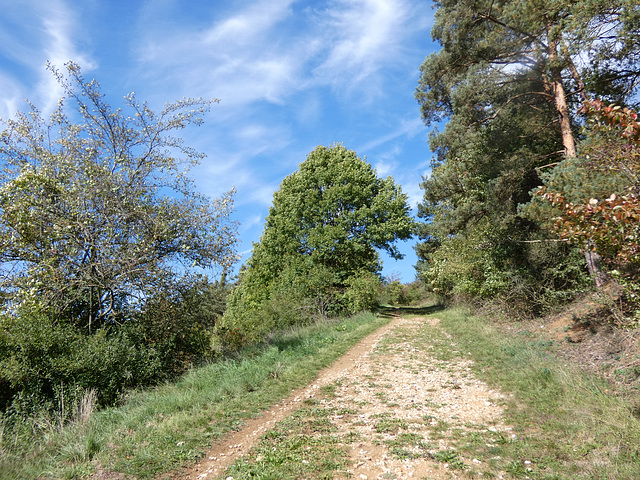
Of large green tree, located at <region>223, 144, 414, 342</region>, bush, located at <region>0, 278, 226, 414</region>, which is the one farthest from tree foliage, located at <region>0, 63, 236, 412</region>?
large green tree, located at <region>223, 144, 414, 342</region>

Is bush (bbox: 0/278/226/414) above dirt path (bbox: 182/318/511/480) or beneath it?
above

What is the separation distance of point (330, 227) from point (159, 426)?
1603 centimetres

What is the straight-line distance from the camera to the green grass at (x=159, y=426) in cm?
504

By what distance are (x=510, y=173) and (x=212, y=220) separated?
1107 centimetres

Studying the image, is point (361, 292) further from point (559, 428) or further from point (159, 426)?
point (159, 426)

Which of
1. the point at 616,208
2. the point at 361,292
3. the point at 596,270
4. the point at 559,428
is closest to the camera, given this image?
the point at 616,208

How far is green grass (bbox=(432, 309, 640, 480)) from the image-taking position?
441 centimetres

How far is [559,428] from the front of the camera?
541 centimetres

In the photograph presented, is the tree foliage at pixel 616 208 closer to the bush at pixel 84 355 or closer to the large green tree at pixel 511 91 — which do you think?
the large green tree at pixel 511 91

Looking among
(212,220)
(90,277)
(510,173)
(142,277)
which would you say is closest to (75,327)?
(90,277)

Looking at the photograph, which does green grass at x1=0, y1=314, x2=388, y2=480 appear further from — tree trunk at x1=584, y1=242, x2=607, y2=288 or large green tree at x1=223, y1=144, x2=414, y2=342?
large green tree at x1=223, y1=144, x2=414, y2=342

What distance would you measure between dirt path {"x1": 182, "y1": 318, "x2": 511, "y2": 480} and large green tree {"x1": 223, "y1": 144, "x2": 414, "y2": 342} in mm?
10496

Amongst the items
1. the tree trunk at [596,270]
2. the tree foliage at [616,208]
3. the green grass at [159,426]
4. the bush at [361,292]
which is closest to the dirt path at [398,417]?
the green grass at [159,426]

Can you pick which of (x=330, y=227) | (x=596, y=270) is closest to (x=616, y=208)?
(x=596, y=270)
